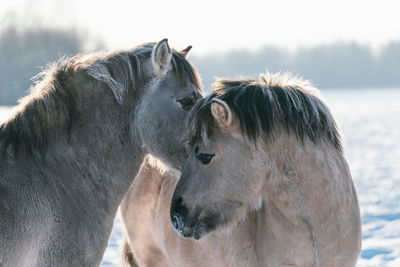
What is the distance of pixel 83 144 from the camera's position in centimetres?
279

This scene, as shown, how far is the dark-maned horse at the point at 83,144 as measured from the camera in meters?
2.43

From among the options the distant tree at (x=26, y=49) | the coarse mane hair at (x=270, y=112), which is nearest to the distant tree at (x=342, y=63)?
the distant tree at (x=26, y=49)

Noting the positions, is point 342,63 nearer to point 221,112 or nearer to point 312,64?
point 312,64

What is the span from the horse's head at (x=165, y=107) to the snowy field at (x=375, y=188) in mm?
905

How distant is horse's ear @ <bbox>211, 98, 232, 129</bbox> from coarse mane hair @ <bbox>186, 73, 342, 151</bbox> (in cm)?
7

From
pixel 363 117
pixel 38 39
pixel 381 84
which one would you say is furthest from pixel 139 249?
pixel 381 84

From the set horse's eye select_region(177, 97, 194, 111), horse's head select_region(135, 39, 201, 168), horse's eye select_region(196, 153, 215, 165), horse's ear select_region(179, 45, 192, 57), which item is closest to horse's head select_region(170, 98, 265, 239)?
horse's eye select_region(196, 153, 215, 165)

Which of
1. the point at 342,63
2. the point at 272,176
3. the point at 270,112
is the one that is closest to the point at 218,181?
the point at 272,176

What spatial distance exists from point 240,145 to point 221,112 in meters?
0.25

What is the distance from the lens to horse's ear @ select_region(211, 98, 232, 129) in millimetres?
2648

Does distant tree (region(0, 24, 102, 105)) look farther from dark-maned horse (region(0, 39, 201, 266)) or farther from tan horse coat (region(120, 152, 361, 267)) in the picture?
dark-maned horse (region(0, 39, 201, 266))

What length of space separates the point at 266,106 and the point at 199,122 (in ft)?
1.50

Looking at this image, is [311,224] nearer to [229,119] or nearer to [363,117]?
[229,119]

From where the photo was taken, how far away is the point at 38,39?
769 inches
